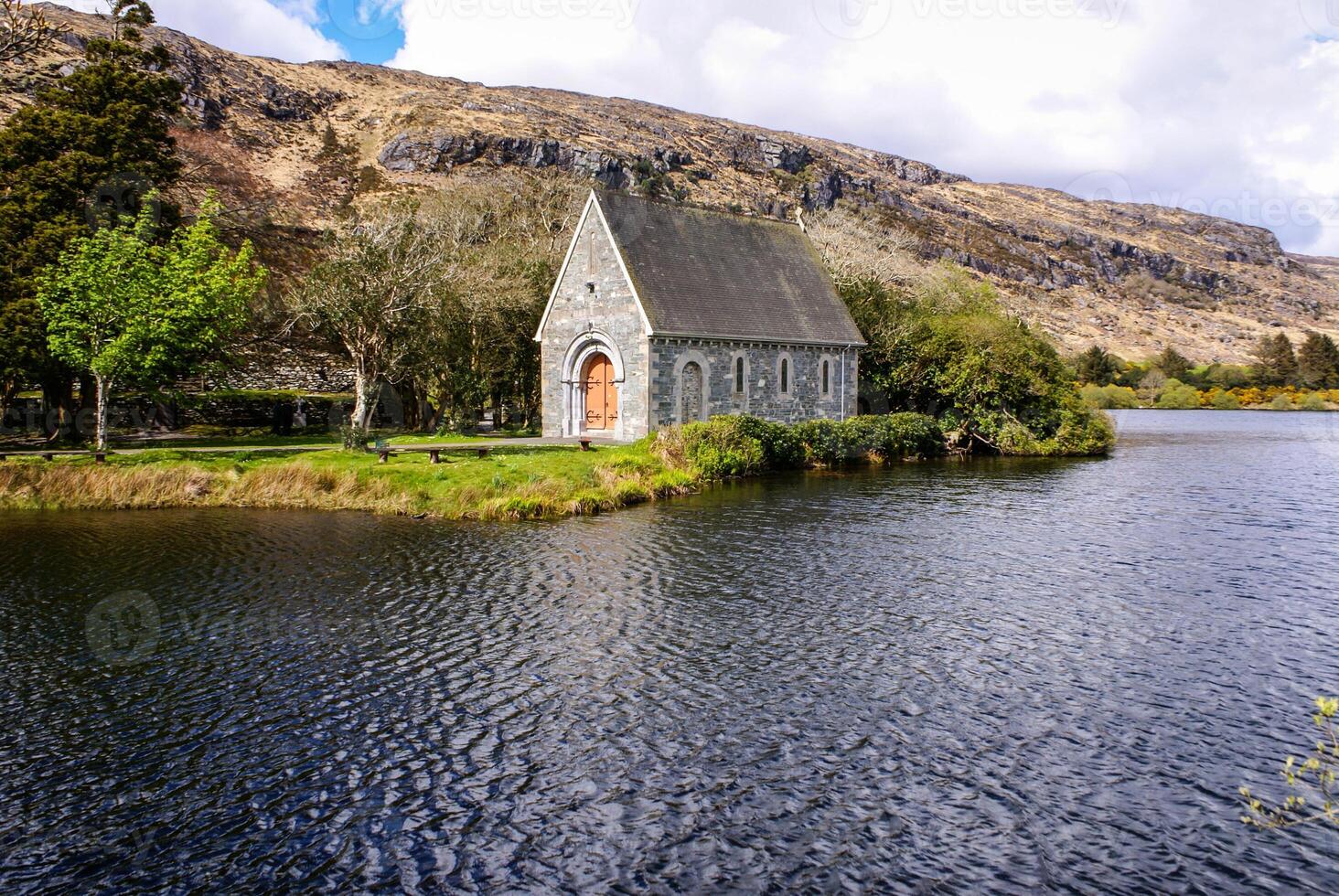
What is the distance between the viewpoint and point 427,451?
2936cm

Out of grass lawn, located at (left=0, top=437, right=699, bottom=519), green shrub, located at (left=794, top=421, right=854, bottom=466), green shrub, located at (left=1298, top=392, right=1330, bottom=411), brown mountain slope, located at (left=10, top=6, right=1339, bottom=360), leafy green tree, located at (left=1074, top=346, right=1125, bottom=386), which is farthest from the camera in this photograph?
leafy green tree, located at (left=1074, top=346, right=1125, bottom=386)

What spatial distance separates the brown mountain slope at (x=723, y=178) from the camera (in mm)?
91438

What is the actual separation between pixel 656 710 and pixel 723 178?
12045 cm

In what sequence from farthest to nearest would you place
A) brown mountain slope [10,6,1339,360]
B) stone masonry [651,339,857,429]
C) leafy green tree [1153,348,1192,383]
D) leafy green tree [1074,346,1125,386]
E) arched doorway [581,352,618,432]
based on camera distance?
leafy green tree [1153,348,1192,383] < leafy green tree [1074,346,1125,386] < brown mountain slope [10,6,1339,360] < arched doorway [581,352,618,432] < stone masonry [651,339,857,429]

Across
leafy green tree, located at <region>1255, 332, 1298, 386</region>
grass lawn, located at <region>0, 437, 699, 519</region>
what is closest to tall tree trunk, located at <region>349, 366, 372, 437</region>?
grass lawn, located at <region>0, 437, 699, 519</region>

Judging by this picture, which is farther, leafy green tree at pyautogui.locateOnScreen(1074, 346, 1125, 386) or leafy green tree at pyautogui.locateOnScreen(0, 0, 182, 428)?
leafy green tree at pyautogui.locateOnScreen(1074, 346, 1125, 386)

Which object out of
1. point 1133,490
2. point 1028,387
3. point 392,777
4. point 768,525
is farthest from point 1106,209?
point 392,777

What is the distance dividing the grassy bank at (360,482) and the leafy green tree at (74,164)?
6344mm

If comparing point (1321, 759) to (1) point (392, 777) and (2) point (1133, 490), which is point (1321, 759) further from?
(2) point (1133, 490)

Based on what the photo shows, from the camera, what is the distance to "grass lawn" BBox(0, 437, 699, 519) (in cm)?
2403

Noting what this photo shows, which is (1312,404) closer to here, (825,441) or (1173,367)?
(1173,367)

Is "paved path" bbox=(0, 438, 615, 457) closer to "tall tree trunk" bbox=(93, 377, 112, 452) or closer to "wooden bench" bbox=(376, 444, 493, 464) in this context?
"wooden bench" bbox=(376, 444, 493, 464)

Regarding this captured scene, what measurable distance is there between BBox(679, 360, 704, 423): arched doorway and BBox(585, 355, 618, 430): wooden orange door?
2.96 m

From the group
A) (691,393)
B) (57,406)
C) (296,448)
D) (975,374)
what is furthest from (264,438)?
(975,374)
